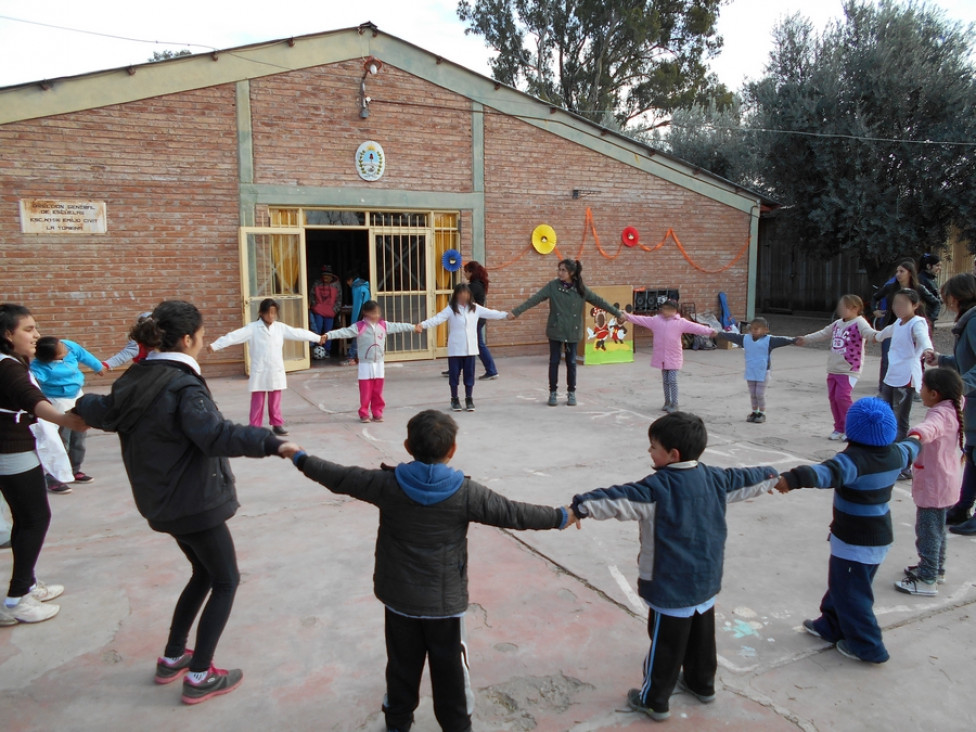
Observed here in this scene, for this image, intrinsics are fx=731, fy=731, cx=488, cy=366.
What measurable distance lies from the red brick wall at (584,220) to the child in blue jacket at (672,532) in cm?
1001

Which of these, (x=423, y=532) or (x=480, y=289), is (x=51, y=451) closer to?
(x=423, y=532)

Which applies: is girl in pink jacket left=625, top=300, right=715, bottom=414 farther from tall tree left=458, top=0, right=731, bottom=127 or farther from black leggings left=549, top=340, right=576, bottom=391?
tall tree left=458, top=0, right=731, bottom=127

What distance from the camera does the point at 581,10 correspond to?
27.8 meters

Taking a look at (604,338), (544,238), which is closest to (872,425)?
(604,338)

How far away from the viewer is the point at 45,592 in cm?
399

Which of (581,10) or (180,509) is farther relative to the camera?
(581,10)

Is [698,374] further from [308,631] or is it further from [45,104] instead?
[45,104]

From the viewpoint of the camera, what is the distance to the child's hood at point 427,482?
261 centimetres

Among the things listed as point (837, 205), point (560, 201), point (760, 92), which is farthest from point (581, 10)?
point (560, 201)

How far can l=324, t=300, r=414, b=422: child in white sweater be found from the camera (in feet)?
26.5

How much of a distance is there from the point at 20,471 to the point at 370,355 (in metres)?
4.56

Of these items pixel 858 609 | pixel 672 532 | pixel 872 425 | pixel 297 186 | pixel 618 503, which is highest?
pixel 297 186

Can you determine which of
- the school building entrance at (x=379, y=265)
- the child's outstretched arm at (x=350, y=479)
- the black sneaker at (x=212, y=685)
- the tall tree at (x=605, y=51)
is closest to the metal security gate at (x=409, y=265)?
the school building entrance at (x=379, y=265)

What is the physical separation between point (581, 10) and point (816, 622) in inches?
1120
